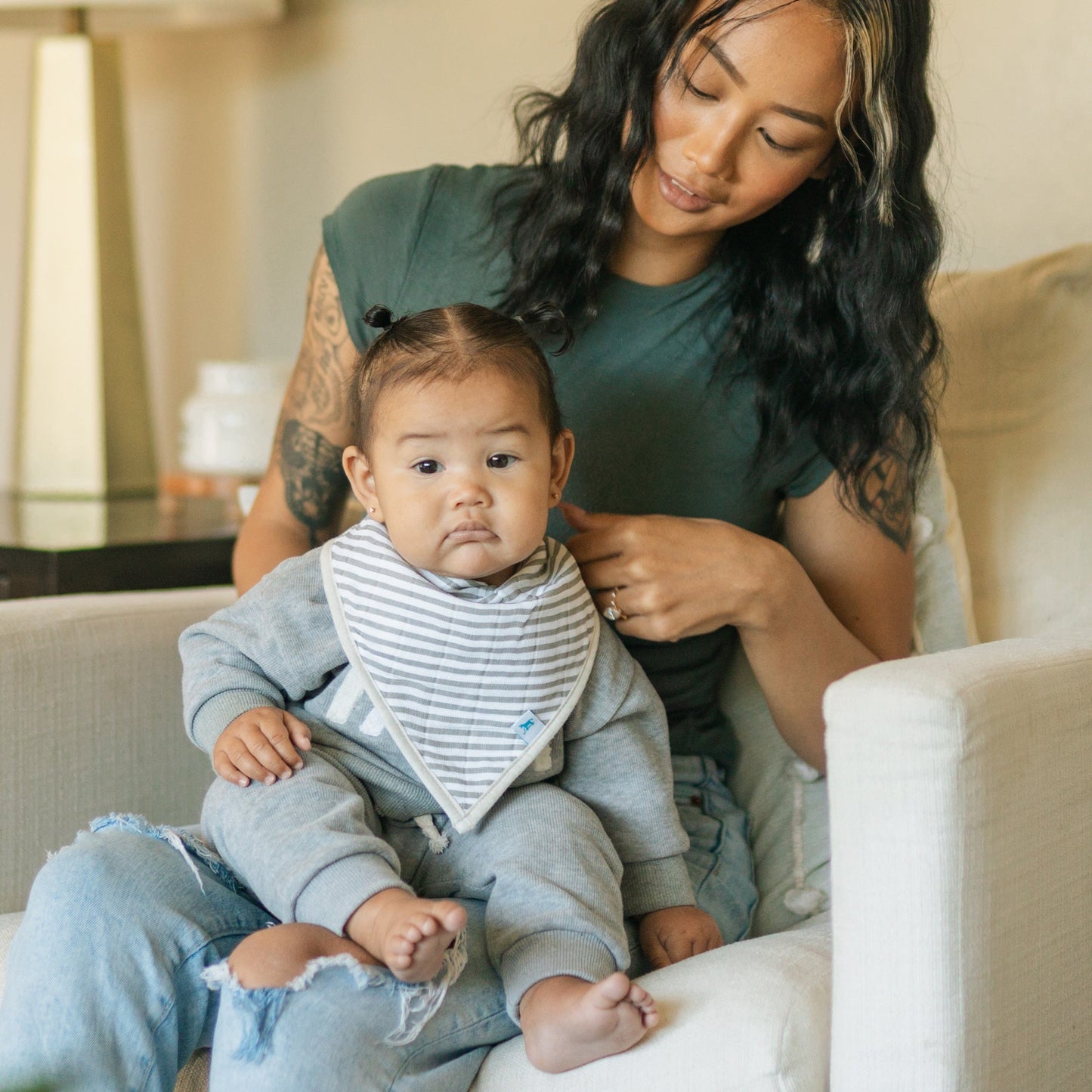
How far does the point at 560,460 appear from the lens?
1067 mm

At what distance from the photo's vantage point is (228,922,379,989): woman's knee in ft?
2.78

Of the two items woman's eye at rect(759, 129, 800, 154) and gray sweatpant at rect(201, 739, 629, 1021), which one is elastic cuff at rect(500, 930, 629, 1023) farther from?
woman's eye at rect(759, 129, 800, 154)

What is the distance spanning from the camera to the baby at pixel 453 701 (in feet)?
3.14

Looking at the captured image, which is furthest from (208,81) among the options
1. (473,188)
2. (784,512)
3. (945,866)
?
(945,866)

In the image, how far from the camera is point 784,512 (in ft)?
4.34

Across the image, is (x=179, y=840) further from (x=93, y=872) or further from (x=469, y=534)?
(x=469, y=534)

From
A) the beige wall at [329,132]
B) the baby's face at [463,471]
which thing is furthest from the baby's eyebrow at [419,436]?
the beige wall at [329,132]

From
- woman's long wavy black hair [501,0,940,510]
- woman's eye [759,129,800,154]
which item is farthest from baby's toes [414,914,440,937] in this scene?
woman's eye [759,129,800,154]

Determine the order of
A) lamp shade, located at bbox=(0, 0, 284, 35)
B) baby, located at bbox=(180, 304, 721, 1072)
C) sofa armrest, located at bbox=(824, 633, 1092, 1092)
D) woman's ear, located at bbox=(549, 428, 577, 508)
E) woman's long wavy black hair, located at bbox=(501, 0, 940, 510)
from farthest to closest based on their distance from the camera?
lamp shade, located at bbox=(0, 0, 284, 35) < woman's long wavy black hair, located at bbox=(501, 0, 940, 510) < woman's ear, located at bbox=(549, 428, 577, 508) < baby, located at bbox=(180, 304, 721, 1072) < sofa armrest, located at bbox=(824, 633, 1092, 1092)

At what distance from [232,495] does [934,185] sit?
3.74 ft

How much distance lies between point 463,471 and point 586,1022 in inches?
15.8

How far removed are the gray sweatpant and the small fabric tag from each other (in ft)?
0.16

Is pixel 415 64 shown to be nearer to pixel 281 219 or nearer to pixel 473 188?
pixel 281 219

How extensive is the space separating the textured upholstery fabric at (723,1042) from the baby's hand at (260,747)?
261 mm
